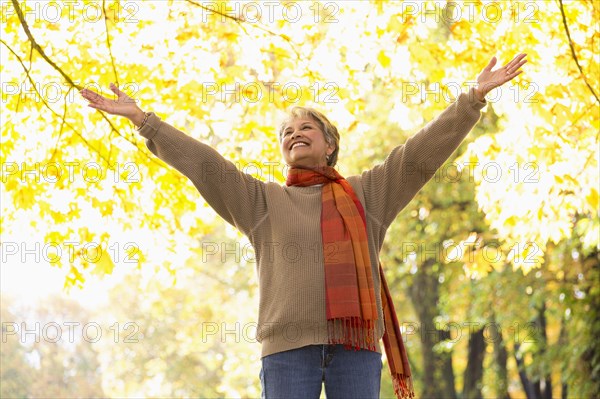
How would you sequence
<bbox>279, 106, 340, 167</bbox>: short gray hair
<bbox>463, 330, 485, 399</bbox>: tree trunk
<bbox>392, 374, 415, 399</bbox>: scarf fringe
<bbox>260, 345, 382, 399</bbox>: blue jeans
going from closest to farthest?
<bbox>260, 345, 382, 399</bbox>: blue jeans → <bbox>392, 374, 415, 399</bbox>: scarf fringe → <bbox>279, 106, 340, 167</bbox>: short gray hair → <bbox>463, 330, 485, 399</bbox>: tree trunk

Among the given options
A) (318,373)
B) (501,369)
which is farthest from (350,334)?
(501,369)

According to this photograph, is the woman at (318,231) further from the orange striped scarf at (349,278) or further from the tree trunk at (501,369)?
the tree trunk at (501,369)

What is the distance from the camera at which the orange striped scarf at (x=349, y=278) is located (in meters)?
2.65

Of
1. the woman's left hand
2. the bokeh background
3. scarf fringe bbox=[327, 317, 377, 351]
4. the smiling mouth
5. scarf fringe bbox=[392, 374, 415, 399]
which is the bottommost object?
scarf fringe bbox=[392, 374, 415, 399]

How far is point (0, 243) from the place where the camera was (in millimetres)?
6285

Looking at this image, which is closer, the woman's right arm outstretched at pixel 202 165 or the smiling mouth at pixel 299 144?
the woman's right arm outstretched at pixel 202 165

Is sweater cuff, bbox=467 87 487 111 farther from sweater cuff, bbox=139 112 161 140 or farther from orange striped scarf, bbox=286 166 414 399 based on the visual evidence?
sweater cuff, bbox=139 112 161 140

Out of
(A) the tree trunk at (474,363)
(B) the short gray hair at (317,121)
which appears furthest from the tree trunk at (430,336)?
(B) the short gray hair at (317,121)

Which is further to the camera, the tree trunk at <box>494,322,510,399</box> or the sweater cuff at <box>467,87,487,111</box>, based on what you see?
the tree trunk at <box>494,322,510,399</box>

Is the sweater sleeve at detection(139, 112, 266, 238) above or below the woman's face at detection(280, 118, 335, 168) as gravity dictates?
below

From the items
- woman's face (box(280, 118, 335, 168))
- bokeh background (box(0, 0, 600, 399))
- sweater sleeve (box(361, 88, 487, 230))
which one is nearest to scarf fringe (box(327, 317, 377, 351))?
sweater sleeve (box(361, 88, 487, 230))

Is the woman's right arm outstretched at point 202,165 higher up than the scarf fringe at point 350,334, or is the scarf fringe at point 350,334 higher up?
the woman's right arm outstretched at point 202,165

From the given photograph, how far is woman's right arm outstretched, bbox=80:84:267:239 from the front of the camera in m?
2.81

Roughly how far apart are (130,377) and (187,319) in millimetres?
3810
